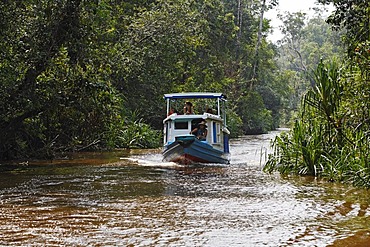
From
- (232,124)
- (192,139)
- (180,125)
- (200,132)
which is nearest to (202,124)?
(200,132)

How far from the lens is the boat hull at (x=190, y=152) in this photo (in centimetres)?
1435

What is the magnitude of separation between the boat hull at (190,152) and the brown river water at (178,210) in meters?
2.44

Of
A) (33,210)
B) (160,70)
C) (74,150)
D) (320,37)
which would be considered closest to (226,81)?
(160,70)

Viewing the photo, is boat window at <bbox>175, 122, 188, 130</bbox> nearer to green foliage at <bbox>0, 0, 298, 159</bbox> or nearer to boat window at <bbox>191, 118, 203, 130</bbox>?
boat window at <bbox>191, 118, 203, 130</bbox>

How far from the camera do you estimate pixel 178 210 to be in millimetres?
7215

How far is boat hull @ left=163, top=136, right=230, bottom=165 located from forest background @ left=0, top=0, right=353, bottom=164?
2.28 metres

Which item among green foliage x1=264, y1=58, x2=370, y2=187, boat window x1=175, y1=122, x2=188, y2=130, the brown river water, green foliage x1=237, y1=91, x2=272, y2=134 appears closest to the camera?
the brown river water

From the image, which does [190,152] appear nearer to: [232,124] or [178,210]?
[178,210]

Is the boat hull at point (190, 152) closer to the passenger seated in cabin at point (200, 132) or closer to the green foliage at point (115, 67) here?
the passenger seated in cabin at point (200, 132)

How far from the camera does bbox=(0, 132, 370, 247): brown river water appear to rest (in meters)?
5.49

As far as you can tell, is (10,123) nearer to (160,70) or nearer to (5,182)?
(5,182)

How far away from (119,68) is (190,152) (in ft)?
39.5

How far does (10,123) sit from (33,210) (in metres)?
6.97

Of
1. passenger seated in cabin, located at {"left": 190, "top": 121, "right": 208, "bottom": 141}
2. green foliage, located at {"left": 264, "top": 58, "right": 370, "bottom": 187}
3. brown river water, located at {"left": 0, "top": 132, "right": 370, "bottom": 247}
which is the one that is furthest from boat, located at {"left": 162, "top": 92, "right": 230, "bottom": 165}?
green foliage, located at {"left": 264, "top": 58, "right": 370, "bottom": 187}
